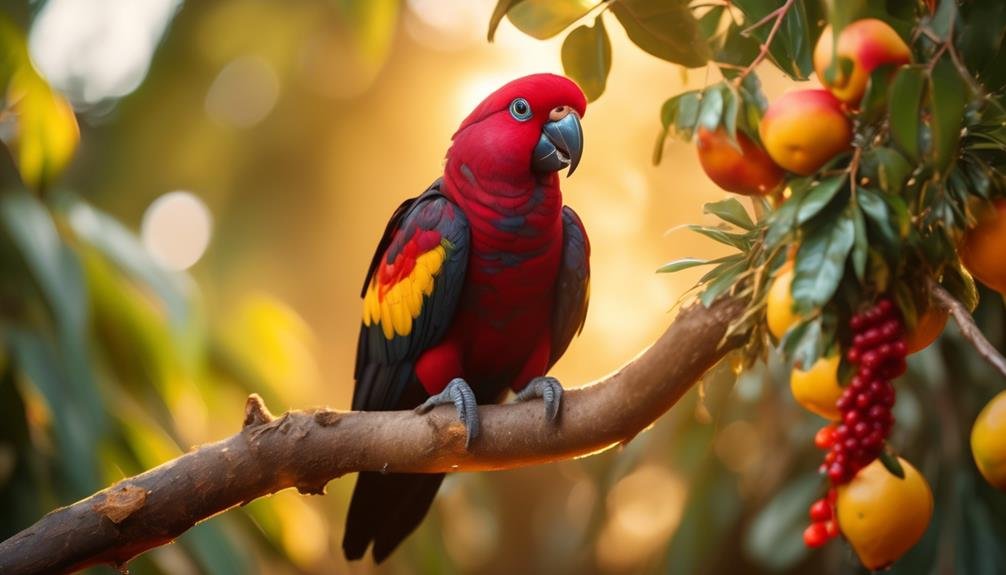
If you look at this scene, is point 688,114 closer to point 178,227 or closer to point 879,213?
point 879,213

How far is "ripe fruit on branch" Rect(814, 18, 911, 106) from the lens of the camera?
2.55ft

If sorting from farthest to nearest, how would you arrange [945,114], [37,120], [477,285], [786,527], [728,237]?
[786,527] → [37,120] → [477,285] → [728,237] → [945,114]

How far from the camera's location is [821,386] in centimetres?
81

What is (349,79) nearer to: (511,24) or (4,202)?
(4,202)

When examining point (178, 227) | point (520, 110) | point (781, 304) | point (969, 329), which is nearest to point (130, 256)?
point (178, 227)

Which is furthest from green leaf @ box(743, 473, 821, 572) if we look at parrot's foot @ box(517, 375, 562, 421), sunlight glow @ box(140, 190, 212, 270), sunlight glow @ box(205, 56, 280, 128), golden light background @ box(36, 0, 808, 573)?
sunlight glow @ box(205, 56, 280, 128)

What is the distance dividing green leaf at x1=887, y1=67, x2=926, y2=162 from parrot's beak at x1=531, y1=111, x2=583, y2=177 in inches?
18.2

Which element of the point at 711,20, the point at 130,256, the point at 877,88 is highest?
the point at 130,256

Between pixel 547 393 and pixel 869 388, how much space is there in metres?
0.49

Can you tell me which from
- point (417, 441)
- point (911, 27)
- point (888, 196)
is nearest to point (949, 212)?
point (888, 196)

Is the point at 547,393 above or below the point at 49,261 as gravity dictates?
below

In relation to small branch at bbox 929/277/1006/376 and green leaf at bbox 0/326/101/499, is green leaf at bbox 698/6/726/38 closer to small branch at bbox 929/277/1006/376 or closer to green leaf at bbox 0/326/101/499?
small branch at bbox 929/277/1006/376

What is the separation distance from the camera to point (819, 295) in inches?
29.2

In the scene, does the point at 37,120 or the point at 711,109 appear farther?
the point at 37,120
